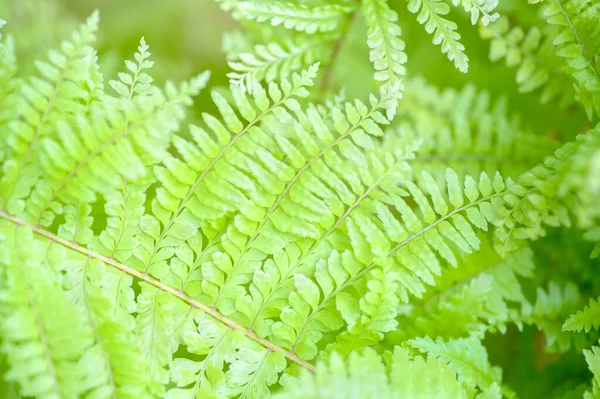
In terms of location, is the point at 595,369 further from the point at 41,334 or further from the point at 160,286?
the point at 41,334

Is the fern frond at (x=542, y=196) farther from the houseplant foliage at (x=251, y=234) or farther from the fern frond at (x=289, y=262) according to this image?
the fern frond at (x=289, y=262)

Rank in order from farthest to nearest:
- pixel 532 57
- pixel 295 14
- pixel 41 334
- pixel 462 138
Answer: pixel 462 138
pixel 532 57
pixel 295 14
pixel 41 334

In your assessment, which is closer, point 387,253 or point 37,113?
point 37,113

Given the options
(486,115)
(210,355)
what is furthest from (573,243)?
(210,355)

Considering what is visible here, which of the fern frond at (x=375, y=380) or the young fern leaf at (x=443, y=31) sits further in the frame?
the young fern leaf at (x=443, y=31)

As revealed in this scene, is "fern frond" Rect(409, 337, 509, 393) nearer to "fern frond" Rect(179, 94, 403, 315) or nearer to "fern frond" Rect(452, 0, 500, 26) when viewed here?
"fern frond" Rect(179, 94, 403, 315)

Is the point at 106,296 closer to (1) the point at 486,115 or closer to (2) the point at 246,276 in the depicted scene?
(2) the point at 246,276

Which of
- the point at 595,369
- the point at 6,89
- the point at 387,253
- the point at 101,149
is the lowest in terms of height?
the point at 595,369

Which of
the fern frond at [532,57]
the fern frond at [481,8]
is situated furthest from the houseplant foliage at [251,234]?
the fern frond at [532,57]

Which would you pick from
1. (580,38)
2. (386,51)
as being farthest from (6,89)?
(580,38)
